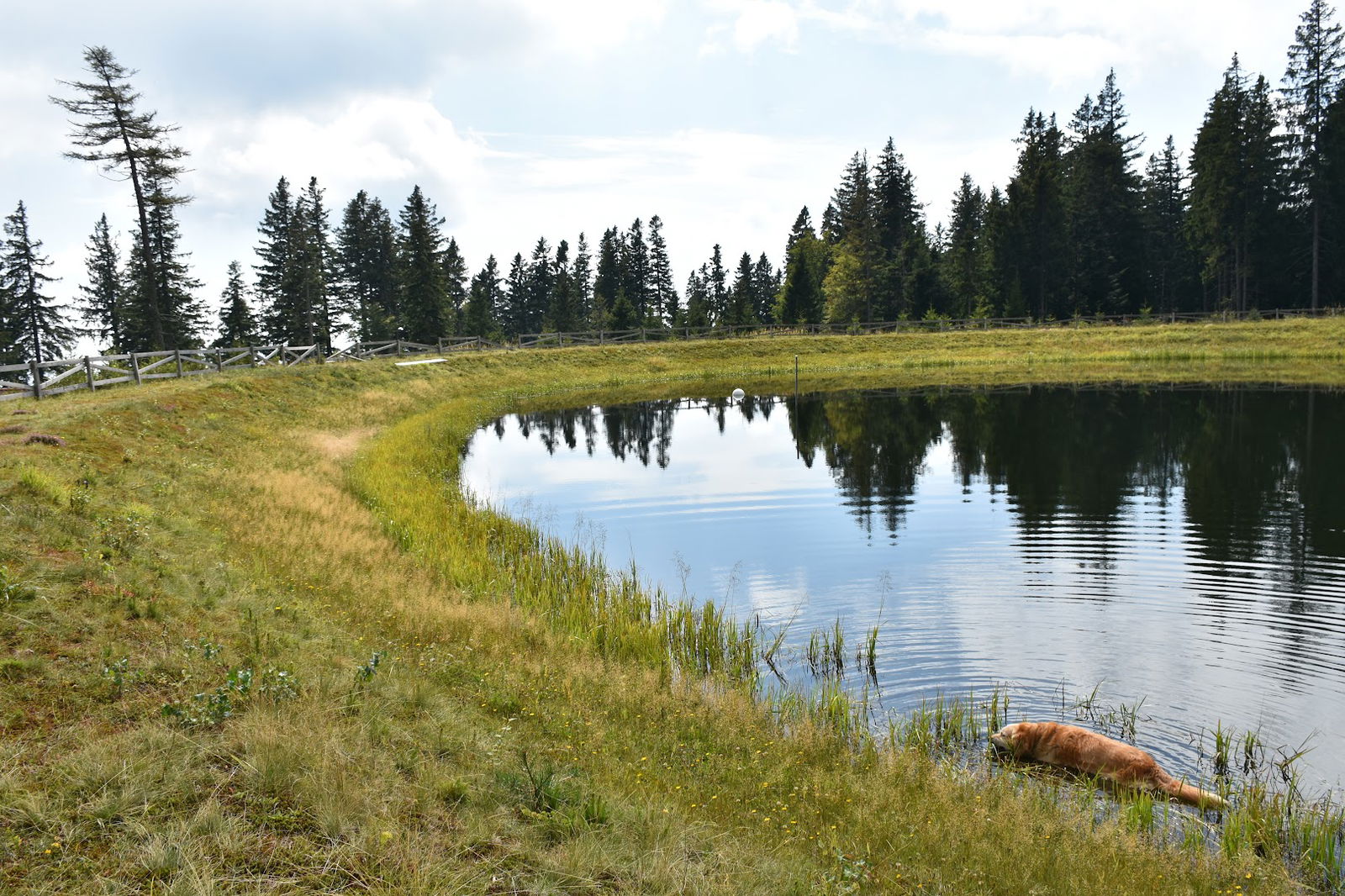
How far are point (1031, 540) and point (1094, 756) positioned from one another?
11.2 m

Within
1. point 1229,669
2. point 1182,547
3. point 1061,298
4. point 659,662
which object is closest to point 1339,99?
point 1061,298

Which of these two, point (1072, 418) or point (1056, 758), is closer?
point (1056, 758)

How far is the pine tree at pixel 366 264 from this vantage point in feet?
350

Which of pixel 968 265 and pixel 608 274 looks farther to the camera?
pixel 608 274

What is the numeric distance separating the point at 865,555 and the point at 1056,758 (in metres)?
9.78

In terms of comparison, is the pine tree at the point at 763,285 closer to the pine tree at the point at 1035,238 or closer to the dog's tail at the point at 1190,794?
the pine tree at the point at 1035,238

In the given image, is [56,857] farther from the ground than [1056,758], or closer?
farther from the ground

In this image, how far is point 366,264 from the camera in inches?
4407

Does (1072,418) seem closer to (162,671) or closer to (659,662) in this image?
(659,662)

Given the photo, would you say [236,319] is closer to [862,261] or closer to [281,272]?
[281,272]

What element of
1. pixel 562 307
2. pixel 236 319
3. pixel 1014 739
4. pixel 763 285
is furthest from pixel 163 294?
pixel 763 285

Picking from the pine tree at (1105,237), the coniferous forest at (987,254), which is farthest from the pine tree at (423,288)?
the pine tree at (1105,237)

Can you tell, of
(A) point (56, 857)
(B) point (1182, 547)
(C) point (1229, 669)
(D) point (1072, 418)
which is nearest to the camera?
(A) point (56, 857)

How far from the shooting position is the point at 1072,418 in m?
39.4
